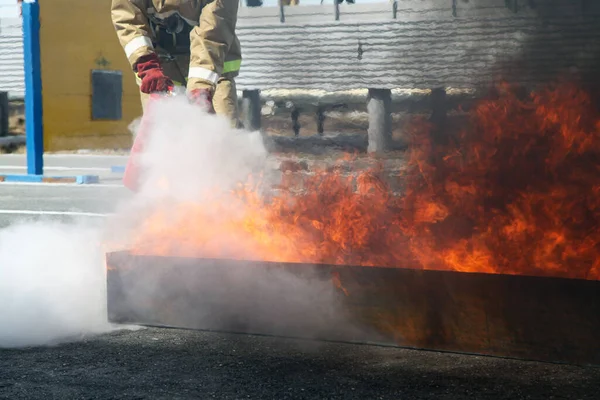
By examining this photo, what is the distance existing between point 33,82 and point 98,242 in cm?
640

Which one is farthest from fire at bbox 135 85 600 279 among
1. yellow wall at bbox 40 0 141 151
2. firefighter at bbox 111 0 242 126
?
yellow wall at bbox 40 0 141 151

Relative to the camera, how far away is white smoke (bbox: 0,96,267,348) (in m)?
4.62

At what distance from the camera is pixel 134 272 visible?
14.9ft

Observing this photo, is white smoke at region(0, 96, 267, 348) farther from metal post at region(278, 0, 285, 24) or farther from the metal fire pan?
metal post at region(278, 0, 285, 24)

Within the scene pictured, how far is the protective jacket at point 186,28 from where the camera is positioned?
23.4 feet

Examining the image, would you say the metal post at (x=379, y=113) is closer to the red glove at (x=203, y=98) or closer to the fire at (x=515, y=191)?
the red glove at (x=203, y=98)

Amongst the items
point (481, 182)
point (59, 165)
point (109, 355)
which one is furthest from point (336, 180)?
point (59, 165)

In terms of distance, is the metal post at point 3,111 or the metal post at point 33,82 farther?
the metal post at point 3,111

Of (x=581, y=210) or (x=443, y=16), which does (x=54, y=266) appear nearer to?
(x=581, y=210)

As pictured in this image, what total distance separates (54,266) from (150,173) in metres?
0.83

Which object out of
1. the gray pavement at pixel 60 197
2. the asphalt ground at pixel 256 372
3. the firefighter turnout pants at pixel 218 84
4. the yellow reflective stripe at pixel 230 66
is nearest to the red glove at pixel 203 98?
the firefighter turnout pants at pixel 218 84

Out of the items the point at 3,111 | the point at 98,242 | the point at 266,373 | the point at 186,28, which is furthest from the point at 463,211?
the point at 3,111

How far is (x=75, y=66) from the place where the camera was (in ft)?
57.7

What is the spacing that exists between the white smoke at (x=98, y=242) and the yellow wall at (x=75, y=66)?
1095 cm
